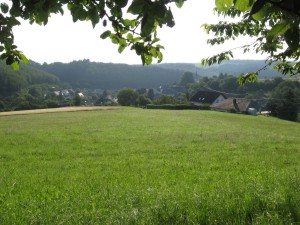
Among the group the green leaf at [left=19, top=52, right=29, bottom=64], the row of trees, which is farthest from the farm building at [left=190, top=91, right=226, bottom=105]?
the green leaf at [left=19, top=52, right=29, bottom=64]

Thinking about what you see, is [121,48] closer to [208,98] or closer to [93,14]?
[93,14]

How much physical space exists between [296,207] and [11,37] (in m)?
4.57

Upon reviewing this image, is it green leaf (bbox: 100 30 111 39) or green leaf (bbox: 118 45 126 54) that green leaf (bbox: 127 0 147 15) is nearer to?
green leaf (bbox: 100 30 111 39)

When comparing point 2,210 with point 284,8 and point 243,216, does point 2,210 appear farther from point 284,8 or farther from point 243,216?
point 284,8

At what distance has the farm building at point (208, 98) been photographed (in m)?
106

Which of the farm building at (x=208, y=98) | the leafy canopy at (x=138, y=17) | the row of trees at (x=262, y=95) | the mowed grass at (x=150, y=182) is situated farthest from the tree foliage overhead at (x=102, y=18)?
the farm building at (x=208, y=98)

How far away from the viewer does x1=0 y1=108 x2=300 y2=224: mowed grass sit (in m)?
4.71

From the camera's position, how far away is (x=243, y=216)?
4.57m

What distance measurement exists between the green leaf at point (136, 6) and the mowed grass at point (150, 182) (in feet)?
10.3

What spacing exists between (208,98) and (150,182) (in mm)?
102537

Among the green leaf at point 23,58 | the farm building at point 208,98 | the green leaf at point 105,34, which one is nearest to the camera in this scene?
the green leaf at point 105,34

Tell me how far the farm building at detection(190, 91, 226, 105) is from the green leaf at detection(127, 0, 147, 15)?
10535cm

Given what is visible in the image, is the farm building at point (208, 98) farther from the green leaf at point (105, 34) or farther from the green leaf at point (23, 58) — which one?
the green leaf at point (105, 34)

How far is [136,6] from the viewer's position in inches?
81.0
